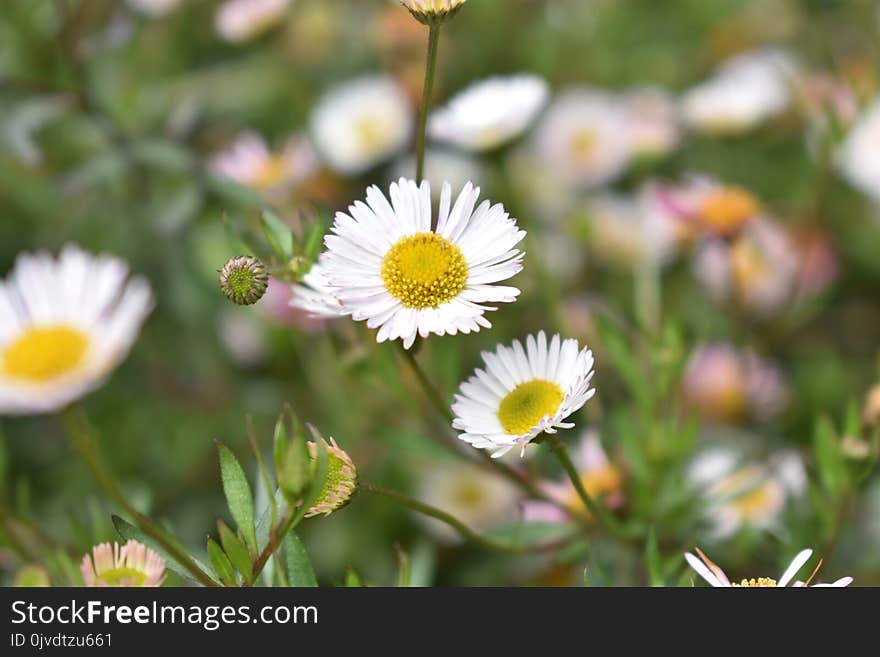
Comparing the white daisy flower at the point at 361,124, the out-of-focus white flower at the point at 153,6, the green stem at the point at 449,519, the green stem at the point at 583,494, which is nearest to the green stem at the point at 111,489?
the green stem at the point at 449,519

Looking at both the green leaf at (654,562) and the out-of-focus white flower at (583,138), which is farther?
the out-of-focus white flower at (583,138)

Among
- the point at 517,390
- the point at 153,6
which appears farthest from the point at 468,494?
the point at 153,6

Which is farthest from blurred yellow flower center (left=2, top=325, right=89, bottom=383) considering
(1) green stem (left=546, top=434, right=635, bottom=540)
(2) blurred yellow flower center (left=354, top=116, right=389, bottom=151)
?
(2) blurred yellow flower center (left=354, top=116, right=389, bottom=151)

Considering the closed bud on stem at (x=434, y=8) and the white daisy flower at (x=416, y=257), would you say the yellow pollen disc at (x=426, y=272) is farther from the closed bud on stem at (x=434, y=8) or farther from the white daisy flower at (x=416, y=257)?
the closed bud on stem at (x=434, y=8)

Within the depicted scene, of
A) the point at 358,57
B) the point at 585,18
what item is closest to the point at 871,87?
the point at 585,18

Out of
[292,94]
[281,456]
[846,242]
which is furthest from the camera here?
[292,94]

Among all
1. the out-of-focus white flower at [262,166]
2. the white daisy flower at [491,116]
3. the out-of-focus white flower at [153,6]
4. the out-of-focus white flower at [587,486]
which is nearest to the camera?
the out-of-focus white flower at [587,486]

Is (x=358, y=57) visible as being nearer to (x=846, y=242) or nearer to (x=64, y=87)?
(x=64, y=87)
